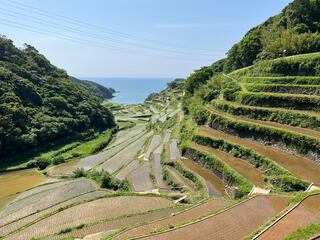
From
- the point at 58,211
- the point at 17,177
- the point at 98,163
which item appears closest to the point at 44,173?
the point at 17,177

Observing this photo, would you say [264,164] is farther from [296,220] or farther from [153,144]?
[153,144]

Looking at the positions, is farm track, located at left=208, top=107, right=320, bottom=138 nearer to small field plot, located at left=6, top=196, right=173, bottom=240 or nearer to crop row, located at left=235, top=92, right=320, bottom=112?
crop row, located at left=235, top=92, right=320, bottom=112

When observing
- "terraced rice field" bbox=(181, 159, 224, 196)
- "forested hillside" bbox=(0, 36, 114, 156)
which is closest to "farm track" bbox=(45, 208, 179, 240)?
"terraced rice field" bbox=(181, 159, 224, 196)

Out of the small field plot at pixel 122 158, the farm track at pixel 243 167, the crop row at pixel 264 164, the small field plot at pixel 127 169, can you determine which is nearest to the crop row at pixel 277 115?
the crop row at pixel 264 164

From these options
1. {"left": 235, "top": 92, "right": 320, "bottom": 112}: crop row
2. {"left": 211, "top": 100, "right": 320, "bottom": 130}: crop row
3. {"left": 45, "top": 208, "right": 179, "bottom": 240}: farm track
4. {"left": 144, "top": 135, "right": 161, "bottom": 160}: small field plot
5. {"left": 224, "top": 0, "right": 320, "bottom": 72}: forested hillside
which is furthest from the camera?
{"left": 144, "top": 135, "right": 161, "bottom": 160}: small field plot

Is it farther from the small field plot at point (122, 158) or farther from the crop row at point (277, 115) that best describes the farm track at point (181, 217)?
the small field plot at point (122, 158)

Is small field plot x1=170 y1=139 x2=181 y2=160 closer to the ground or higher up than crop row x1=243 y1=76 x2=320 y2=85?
closer to the ground
